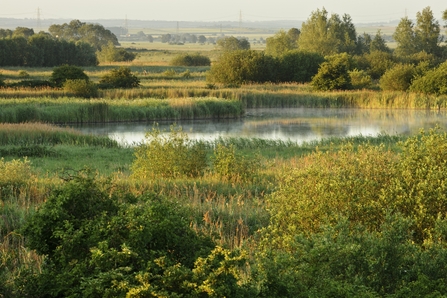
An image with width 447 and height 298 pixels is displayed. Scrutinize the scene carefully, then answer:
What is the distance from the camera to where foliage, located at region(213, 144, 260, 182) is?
1432 centimetres

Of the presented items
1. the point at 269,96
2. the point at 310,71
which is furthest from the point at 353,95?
the point at 310,71

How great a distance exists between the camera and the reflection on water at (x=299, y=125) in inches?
1171

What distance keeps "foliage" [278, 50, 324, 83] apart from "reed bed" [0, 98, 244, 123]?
1706 cm

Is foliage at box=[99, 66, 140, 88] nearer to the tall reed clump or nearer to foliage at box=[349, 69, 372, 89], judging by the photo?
foliage at box=[349, 69, 372, 89]

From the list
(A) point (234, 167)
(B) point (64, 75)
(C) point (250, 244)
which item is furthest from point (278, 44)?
(C) point (250, 244)

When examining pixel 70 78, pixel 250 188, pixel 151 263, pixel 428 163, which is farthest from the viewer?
pixel 70 78

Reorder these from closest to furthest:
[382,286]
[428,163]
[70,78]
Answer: [382,286], [428,163], [70,78]

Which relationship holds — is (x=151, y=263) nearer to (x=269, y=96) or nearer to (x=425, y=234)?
(x=425, y=234)

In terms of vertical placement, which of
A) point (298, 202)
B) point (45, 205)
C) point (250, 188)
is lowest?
point (250, 188)

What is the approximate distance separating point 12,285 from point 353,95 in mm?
37879

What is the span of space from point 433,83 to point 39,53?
43.6 m

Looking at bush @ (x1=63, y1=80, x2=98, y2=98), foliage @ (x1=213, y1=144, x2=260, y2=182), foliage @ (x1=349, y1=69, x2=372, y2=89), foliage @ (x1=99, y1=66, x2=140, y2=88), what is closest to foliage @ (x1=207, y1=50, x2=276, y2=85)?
foliage @ (x1=349, y1=69, x2=372, y2=89)

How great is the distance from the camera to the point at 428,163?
29.3 feet

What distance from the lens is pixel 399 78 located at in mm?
45250
